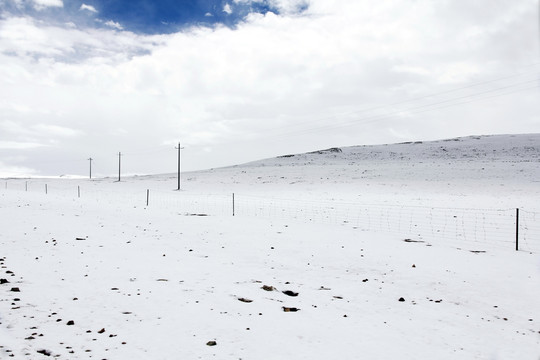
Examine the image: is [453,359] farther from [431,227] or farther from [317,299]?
[431,227]

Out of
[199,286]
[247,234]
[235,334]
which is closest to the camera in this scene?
[235,334]

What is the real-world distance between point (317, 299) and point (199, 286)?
2.96 metres

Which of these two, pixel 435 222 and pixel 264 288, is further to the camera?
pixel 435 222

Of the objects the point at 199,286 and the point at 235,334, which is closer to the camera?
the point at 235,334

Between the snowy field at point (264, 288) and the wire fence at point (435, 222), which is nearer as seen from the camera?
the snowy field at point (264, 288)

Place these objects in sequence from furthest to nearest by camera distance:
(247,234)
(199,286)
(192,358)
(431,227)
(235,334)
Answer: (431,227) < (247,234) < (199,286) < (235,334) < (192,358)

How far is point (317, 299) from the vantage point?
903 centimetres

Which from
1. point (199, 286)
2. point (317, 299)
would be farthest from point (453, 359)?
point (199, 286)

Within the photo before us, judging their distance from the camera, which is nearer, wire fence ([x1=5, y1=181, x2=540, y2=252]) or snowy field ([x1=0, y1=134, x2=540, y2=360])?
snowy field ([x1=0, y1=134, x2=540, y2=360])

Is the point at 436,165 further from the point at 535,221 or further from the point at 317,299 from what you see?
the point at 317,299

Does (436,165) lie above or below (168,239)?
above

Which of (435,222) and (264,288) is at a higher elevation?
(435,222)

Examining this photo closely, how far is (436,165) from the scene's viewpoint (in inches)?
Answer: 2571

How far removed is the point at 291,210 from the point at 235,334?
2264cm
